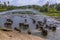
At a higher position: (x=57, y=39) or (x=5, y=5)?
(x=57, y=39)

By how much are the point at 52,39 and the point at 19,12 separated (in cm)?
7560

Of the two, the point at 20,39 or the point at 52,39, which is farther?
the point at 52,39

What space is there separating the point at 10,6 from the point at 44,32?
298ft

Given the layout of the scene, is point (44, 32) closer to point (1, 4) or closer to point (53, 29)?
point (53, 29)

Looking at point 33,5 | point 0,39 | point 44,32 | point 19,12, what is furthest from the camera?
point 33,5

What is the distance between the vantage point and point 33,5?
135 m

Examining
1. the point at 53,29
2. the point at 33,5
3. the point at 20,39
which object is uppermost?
the point at 20,39

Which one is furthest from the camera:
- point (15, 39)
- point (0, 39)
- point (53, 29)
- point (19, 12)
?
point (19, 12)

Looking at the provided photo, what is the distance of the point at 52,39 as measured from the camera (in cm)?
2967

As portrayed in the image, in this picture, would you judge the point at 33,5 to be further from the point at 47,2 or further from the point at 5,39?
the point at 5,39

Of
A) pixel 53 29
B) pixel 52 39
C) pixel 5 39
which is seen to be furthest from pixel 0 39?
pixel 53 29

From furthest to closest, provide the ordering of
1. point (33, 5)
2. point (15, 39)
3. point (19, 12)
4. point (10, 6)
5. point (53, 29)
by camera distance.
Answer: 1. point (33, 5)
2. point (10, 6)
3. point (19, 12)
4. point (53, 29)
5. point (15, 39)

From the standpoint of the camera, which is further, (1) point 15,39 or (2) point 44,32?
(2) point 44,32

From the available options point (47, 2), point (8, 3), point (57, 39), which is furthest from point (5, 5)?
point (57, 39)
